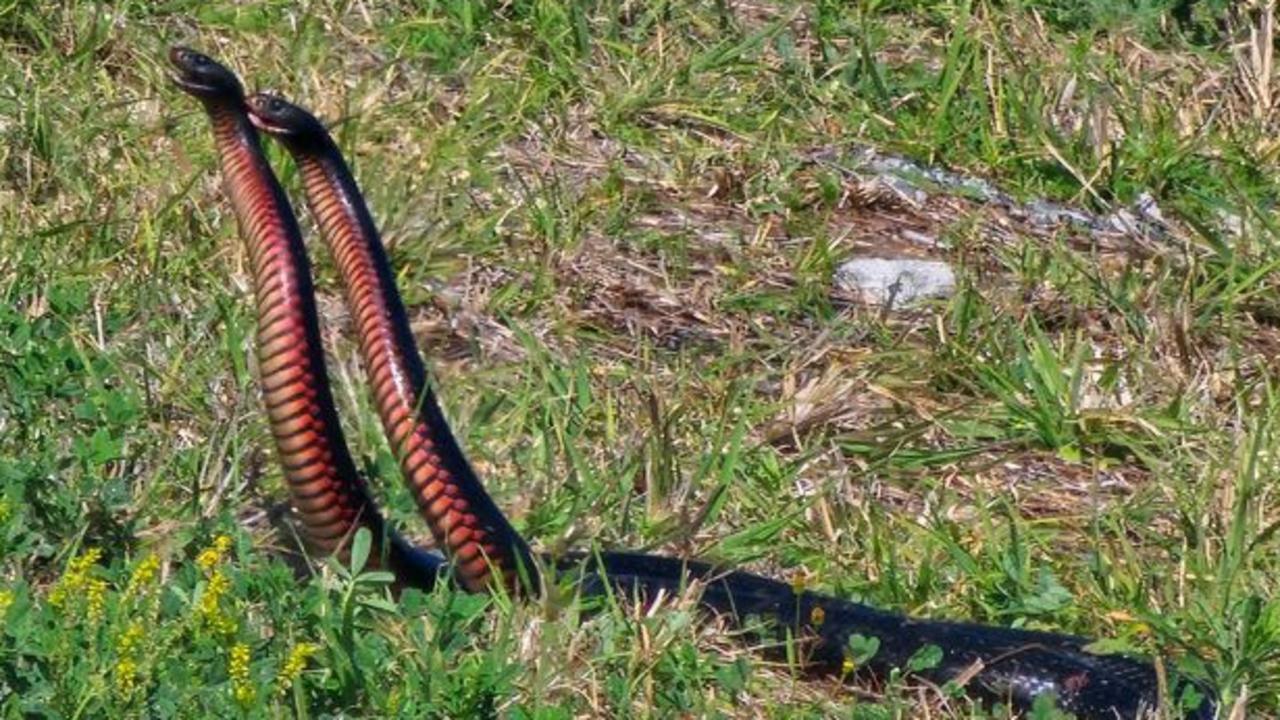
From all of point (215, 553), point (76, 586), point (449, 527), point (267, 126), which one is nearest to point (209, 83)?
point (267, 126)

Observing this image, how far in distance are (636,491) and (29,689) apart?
4.57ft

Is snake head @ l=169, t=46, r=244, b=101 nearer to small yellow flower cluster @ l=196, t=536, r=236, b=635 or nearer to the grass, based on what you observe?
the grass

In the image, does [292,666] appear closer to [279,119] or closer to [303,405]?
[303,405]

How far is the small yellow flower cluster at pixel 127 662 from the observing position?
2.99m

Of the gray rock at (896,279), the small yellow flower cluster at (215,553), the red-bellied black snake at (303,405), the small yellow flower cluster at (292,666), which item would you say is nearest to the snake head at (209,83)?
the red-bellied black snake at (303,405)

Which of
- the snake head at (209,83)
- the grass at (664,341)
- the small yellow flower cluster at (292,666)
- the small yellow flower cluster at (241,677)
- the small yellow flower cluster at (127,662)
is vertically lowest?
the grass at (664,341)

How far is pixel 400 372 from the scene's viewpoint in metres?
3.85

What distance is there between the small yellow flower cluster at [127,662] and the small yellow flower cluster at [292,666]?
18 cm

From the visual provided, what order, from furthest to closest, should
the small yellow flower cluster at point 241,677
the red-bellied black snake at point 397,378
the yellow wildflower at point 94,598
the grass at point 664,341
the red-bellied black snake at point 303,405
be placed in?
1. the red-bellied black snake at point 397,378
2. the red-bellied black snake at point 303,405
3. the grass at point 664,341
4. the yellow wildflower at point 94,598
5. the small yellow flower cluster at point 241,677

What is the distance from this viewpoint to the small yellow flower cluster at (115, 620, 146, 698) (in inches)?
118

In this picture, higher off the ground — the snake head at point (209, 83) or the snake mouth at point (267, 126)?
the snake head at point (209, 83)

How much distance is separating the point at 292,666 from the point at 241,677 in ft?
0.21

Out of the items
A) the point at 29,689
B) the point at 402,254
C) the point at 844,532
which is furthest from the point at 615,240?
the point at 29,689

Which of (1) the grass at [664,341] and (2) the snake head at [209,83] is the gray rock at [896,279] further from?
(2) the snake head at [209,83]
